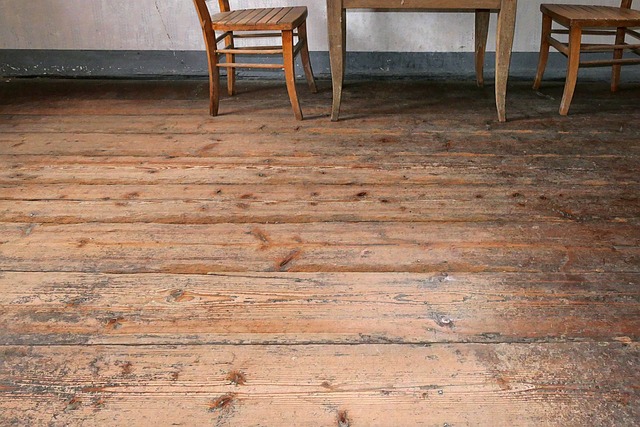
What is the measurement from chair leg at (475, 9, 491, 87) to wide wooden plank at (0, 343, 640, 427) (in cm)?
252

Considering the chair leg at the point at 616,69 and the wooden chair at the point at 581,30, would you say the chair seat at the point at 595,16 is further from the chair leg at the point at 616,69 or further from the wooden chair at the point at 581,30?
the chair leg at the point at 616,69

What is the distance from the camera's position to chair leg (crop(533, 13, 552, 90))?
3471 millimetres

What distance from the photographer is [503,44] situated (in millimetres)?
3049

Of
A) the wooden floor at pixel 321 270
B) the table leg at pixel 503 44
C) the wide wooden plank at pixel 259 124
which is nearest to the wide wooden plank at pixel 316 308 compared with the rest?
the wooden floor at pixel 321 270

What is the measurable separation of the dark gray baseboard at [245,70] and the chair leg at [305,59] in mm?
339

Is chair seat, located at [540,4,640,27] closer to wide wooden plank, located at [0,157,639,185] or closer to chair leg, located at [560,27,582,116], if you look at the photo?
chair leg, located at [560,27,582,116]

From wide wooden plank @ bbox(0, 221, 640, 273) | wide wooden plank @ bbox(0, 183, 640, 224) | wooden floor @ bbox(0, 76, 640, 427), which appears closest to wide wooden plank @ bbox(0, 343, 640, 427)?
wooden floor @ bbox(0, 76, 640, 427)

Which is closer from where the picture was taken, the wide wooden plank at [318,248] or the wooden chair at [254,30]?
the wide wooden plank at [318,248]

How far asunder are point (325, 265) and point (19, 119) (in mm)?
2200

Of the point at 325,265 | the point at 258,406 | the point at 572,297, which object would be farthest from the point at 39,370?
the point at 572,297

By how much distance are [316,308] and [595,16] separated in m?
2.26

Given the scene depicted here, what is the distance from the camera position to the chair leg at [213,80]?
319cm

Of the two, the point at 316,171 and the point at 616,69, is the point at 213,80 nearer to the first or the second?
the point at 316,171

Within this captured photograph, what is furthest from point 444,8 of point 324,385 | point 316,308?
point 324,385
